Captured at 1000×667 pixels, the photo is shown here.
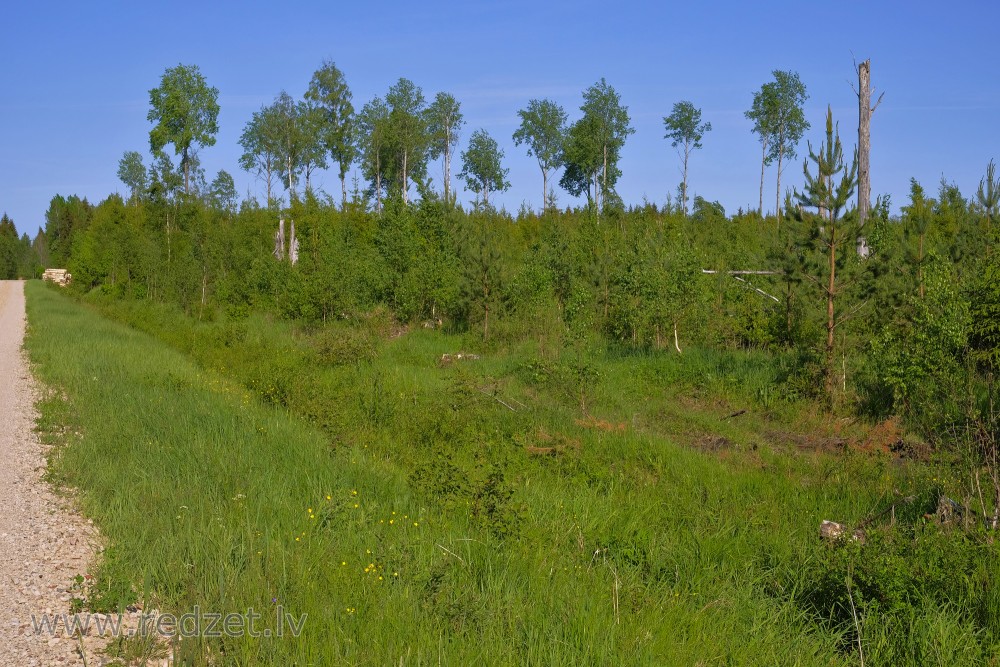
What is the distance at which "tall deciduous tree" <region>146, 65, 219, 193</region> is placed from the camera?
4338 centimetres

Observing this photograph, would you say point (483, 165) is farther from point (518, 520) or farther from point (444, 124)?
point (518, 520)

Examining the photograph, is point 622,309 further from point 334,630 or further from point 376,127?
point 376,127

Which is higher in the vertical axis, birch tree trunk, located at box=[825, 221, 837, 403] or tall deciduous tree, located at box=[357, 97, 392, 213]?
tall deciduous tree, located at box=[357, 97, 392, 213]

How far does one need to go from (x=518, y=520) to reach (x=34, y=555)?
12.0 ft

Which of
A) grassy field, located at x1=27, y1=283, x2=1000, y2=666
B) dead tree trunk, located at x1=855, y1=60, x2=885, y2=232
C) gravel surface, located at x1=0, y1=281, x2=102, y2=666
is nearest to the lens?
gravel surface, located at x1=0, y1=281, x2=102, y2=666

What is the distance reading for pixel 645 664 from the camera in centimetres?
404

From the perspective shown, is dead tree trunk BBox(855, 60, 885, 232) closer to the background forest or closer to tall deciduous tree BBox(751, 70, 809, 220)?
the background forest

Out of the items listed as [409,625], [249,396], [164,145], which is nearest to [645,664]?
[409,625]

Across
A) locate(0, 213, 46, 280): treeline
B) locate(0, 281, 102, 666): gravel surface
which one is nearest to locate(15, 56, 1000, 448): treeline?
locate(0, 281, 102, 666): gravel surface

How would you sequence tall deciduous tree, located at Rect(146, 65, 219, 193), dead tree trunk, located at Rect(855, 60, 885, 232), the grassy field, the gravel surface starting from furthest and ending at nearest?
tall deciduous tree, located at Rect(146, 65, 219, 193) → dead tree trunk, located at Rect(855, 60, 885, 232) → the grassy field → the gravel surface

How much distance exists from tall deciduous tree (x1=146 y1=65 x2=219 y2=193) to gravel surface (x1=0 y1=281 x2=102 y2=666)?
39461 mm

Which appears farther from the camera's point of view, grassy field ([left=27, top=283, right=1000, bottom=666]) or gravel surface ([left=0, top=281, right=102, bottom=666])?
grassy field ([left=27, top=283, right=1000, bottom=666])

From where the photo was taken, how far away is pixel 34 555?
205 inches

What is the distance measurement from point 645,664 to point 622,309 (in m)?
13.7
